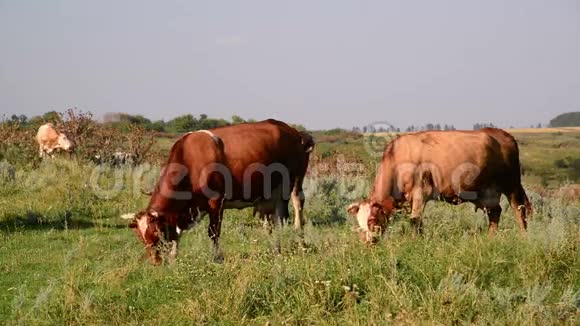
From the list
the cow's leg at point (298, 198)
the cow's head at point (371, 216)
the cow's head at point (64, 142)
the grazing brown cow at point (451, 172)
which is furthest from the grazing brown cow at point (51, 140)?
the cow's head at point (371, 216)

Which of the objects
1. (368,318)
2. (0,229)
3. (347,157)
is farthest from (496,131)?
(347,157)

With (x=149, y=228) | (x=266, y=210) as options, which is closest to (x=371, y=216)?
(x=266, y=210)

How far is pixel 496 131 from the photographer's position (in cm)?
1160

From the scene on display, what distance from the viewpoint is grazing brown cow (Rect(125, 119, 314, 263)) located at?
30.5 ft

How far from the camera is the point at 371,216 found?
30.9ft

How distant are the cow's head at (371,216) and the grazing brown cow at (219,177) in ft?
6.03

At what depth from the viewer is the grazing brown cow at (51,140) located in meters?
24.1

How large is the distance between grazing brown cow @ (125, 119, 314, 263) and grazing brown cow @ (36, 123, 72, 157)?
14.7m

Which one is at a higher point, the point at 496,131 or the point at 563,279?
the point at 496,131

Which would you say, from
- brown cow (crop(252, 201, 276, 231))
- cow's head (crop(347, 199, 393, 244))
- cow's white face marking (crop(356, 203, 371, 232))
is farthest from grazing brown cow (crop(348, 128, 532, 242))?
brown cow (crop(252, 201, 276, 231))

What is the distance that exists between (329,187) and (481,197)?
521 centimetres

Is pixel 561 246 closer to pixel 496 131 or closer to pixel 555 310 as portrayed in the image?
pixel 555 310

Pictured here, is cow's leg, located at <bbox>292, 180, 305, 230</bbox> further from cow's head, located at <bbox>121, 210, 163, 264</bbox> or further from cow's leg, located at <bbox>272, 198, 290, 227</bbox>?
cow's head, located at <bbox>121, 210, 163, 264</bbox>

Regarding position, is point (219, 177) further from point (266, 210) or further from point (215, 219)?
point (266, 210)
